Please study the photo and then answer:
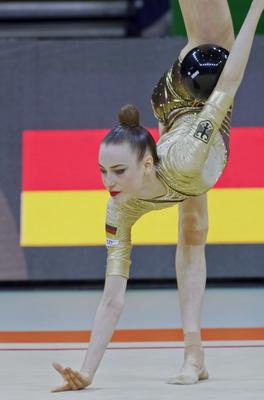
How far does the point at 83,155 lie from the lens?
5.45 m

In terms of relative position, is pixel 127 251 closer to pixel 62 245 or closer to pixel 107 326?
pixel 107 326

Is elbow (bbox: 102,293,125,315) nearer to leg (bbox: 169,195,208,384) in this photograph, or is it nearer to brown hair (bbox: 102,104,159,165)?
leg (bbox: 169,195,208,384)

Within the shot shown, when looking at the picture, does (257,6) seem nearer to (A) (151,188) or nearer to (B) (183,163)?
(B) (183,163)

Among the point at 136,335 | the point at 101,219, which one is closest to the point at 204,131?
the point at 136,335

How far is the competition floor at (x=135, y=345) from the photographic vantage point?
113 inches

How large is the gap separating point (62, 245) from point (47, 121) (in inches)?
28.5

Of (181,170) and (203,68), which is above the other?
(203,68)

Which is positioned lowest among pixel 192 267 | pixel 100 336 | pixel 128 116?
pixel 100 336

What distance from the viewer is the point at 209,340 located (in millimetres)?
3953

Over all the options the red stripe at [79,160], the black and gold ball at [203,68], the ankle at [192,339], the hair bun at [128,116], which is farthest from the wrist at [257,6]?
the red stripe at [79,160]

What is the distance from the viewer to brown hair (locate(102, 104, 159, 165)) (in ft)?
9.28

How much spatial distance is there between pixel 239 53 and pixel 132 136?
0.41m

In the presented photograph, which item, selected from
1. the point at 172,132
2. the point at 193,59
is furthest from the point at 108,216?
the point at 193,59

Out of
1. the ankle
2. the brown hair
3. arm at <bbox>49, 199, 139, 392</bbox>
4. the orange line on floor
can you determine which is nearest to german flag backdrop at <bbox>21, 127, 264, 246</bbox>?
the orange line on floor
